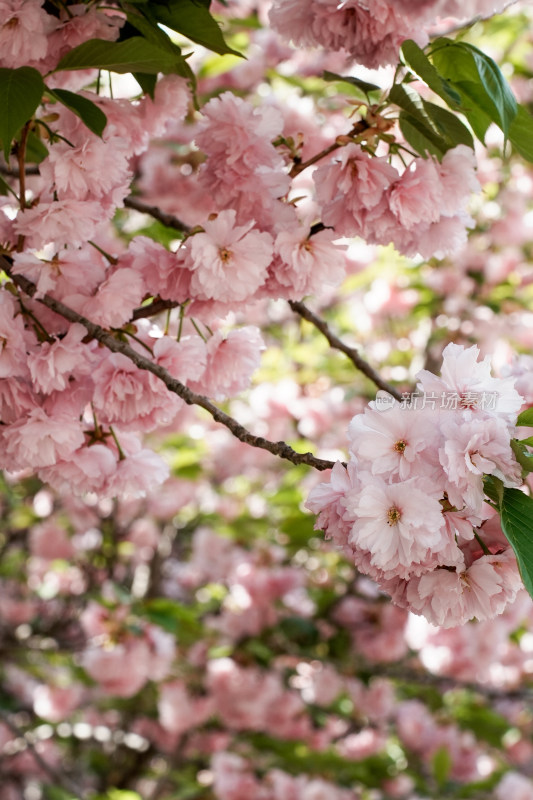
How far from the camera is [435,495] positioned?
72 cm

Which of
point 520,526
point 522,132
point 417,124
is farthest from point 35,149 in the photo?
point 520,526

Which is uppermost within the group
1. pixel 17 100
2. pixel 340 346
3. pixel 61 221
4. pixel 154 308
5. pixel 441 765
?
pixel 17 100

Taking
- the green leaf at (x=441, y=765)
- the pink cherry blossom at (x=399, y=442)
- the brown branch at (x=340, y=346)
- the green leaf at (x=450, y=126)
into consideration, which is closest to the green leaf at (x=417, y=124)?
the green leaf at (x=450, y=126)

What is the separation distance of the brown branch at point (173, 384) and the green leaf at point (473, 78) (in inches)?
16.5

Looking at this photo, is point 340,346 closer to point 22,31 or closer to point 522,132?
point 522,132

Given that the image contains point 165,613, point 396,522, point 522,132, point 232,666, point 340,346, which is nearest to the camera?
point 396,522

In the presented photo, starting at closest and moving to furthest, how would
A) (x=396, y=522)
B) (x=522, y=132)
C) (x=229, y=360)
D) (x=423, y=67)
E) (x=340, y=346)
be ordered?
(x=396, y=522), (x=423, y=67), (x=522, y=132), (x=229, y=360), (x=340, y=346)

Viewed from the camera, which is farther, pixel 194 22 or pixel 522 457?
pixel 194 22

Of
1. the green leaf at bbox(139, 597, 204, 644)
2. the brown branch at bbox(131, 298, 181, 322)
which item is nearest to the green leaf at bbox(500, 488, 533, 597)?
the brown branch at bbox(131, 298, 181, 322)

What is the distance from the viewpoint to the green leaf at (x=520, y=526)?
27.0 inches

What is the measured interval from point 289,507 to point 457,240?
2.11 meters

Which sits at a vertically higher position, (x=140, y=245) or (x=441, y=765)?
(x=140, y=245)

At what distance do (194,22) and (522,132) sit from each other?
15.6 inches

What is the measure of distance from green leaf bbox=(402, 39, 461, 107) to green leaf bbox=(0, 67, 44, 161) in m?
0.37
